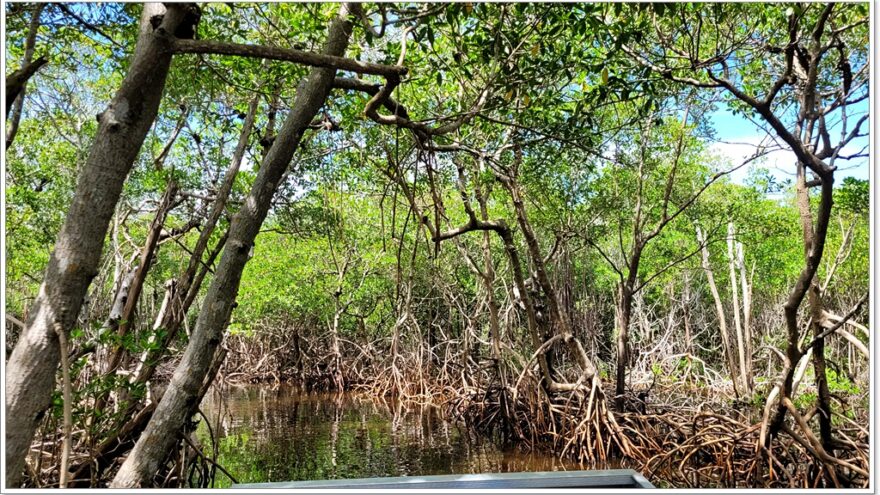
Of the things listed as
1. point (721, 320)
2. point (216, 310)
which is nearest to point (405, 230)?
point (216, 310)

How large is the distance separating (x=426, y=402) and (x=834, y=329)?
254 inches

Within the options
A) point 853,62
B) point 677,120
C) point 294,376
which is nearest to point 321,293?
point 294,376

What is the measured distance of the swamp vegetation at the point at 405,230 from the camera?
92.6 inches

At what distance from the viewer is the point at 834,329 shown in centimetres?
338

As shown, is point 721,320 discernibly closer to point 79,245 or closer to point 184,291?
point 184,291

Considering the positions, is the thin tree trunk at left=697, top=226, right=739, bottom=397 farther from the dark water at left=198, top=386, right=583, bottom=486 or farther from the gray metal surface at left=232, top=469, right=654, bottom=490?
the gray metal surface at left=232, top=469, right=654, bottom=490

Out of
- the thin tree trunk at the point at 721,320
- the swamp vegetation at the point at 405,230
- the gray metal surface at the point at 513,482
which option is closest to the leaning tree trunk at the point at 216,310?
the swamp vegetation at the point at 405,230

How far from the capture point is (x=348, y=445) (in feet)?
21.4

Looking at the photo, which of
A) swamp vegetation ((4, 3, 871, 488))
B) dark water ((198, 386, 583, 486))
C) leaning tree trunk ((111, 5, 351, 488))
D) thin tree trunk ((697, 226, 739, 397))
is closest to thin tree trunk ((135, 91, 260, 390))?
swamp vegetation ((4, 3, 871, 488))

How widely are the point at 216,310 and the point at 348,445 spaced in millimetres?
4563

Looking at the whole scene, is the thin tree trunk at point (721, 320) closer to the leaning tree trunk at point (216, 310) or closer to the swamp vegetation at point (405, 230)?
the swamp vegetation at point (405, 230)

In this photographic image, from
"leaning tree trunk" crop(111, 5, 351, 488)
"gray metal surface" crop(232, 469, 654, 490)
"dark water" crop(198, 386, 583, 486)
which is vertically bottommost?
"dark water" crop(198, 386, 583, 486)

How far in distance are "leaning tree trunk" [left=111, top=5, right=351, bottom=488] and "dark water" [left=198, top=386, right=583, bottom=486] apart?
7.10 ft

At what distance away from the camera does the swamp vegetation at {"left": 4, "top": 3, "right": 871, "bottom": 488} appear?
7.72ft
